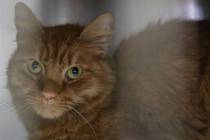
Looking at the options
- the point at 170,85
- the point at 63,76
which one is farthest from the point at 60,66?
the point at 170,85

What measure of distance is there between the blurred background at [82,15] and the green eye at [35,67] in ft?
0.67

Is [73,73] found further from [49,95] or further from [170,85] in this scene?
[170,85]

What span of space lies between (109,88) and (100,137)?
0.62 ft

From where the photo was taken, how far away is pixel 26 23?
1785 millimetres

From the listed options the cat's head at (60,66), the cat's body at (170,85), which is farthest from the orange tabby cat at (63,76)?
the cat's body at (170,85)

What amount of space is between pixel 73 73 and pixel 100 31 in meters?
Answer: 0.20

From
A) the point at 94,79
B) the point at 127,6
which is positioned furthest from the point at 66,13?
the point at 94,79

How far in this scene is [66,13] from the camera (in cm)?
209

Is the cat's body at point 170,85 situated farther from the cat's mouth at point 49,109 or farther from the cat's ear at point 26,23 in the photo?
the cat's ear at point 26,23

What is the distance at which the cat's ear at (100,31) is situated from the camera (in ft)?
5.68

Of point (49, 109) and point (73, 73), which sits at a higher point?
point (73, 73)

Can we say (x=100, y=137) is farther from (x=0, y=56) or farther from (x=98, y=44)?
(x=0, y=56)

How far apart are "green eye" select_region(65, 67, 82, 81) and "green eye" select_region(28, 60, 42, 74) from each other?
0.10 m

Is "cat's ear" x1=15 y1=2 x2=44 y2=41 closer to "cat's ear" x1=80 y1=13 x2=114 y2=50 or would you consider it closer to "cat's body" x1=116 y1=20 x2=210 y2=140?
"cat's ear" x1=80 y1=13 x2=114 y2=50
